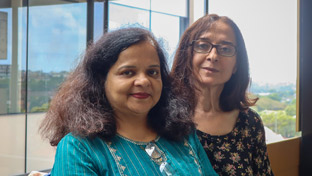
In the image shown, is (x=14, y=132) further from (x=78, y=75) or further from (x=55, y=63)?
(x=78, y=75)

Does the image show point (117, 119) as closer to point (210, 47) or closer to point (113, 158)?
point (113, 158)

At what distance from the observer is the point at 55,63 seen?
4.82 metres

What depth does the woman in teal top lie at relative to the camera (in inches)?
45.3

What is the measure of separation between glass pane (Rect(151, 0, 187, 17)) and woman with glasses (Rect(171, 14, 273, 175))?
3663 millimetres

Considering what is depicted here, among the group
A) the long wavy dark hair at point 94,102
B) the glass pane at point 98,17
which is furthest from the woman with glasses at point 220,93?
the glass pane at point 98,17

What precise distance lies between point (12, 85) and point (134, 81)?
11.0ft

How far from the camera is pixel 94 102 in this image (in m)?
1.28

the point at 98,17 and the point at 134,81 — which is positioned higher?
the point at 98,17

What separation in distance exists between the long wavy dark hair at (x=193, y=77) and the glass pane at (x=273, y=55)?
211 centimetres

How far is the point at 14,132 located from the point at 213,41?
350 cm

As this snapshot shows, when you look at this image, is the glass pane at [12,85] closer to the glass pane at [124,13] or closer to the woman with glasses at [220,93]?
the glass pane at [124,13]

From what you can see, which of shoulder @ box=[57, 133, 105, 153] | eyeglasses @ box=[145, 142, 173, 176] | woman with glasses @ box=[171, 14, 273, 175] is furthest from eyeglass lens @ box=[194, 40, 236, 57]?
shoulder @ box=[57, 133, 105, 153]

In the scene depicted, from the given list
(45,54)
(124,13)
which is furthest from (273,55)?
(45,54)

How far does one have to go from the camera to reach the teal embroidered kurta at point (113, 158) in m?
1.11
